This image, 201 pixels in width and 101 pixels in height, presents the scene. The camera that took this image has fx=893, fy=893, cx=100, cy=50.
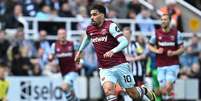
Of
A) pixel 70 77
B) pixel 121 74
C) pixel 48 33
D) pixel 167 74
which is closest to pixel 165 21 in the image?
pixel 167 74

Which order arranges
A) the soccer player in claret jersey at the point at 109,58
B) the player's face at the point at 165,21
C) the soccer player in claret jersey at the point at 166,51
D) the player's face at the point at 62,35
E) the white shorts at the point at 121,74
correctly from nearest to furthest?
the soccer player in claret jersey at the point at 109,58 < the white shorts at the point at 121,74 < the player's face at the point at 165,21 < the soccer player in claret jersey at the point at 166,51 < the player's face at the point at 62,35

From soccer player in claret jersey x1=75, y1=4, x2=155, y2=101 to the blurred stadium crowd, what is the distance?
5.00 metres

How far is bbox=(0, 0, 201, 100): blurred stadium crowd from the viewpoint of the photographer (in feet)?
80.7

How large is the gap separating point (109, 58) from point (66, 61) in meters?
6.05

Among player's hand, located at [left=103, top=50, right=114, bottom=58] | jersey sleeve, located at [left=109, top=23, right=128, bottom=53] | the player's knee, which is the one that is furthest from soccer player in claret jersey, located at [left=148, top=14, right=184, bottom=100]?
player's hand, located at [left=103, top=50, right=114, bottom=58]

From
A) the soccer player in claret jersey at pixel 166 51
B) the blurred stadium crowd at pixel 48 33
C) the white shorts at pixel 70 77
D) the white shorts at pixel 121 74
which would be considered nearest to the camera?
the white shorts at pixel 121 74

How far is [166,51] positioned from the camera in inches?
833

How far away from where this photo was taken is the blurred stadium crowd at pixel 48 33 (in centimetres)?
2459

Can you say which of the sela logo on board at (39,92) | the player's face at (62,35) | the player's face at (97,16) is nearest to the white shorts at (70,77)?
the player's face at (62,35)

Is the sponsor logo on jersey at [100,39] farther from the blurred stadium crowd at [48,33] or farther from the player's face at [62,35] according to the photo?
the player's face at [62,35]

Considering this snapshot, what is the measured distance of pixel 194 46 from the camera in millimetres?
26906

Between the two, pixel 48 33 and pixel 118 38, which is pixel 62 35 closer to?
pixel 48 33

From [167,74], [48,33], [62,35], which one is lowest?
[48,33]

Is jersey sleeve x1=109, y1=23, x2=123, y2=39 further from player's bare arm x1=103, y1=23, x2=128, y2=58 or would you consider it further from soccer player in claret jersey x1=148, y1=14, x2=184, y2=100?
soccer player in claret jersey x1=148, y1=14, x2=184, y2=100
